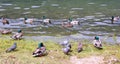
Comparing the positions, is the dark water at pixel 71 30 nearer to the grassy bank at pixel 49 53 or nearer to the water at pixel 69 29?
the water at pixel 69 29

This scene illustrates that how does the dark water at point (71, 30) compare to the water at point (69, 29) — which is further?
the water at point (69, 29)

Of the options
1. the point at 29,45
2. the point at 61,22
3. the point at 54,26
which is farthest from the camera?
the point at 61,22

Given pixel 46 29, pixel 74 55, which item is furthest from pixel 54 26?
pixel 74 55

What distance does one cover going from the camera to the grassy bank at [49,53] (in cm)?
1527

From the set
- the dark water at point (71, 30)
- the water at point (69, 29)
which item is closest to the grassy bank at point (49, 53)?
the dark water at point (71, 30)

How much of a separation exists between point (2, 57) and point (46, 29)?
385 inches

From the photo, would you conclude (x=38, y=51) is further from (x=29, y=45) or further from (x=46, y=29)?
(x=46, y=29)

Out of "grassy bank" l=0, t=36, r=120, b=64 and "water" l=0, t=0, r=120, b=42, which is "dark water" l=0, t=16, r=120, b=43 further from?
"grassy bank" l=0, t=36, r=120, b=64

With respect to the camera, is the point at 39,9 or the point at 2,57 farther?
the point at 39,9

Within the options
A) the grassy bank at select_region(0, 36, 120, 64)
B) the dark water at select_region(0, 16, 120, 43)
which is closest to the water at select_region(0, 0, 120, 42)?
the dark water at select_region(0, 16, 120, 43)

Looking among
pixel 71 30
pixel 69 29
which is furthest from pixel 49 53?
pixel 69 29

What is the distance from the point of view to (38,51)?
1627 centimetres

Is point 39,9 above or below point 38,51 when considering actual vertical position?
below

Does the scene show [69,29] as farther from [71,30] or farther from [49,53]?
[49,53]
